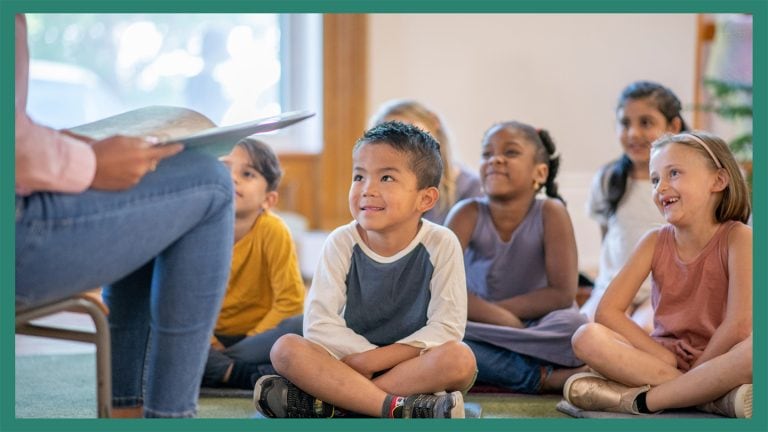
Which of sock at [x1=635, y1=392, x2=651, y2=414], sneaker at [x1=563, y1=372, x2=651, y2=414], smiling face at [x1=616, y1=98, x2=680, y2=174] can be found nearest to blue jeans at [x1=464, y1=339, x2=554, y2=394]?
sneaker at [x1=563, y1=372, x2=651, y2=414]

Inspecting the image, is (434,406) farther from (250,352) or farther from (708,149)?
(708,149)

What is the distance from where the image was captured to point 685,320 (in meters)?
1.91

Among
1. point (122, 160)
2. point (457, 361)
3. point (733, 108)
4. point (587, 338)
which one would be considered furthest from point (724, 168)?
point (733, 108)

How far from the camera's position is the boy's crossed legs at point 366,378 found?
1706mm

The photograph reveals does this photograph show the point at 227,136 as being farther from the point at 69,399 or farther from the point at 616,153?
the point at 616,153

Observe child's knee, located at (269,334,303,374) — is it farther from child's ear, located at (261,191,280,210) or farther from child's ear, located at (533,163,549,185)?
child's ear, located at (533,163,549,185)

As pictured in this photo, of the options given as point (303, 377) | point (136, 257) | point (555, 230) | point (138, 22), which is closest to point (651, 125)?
point (555, 230)

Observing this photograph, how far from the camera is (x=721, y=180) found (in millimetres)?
1898

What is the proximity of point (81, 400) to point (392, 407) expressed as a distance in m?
0.70

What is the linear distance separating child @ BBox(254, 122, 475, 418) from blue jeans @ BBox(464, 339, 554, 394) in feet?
1.32

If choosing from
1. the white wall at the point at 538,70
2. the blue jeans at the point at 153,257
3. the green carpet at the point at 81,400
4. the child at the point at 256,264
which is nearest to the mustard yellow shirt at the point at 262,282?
the child at the point at 256,264

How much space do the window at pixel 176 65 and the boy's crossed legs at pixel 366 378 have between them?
2.43 metres

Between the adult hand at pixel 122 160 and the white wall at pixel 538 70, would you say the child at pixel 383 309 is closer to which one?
the adult hand at pixel 122 160

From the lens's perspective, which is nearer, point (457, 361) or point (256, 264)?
point (457, 361)
